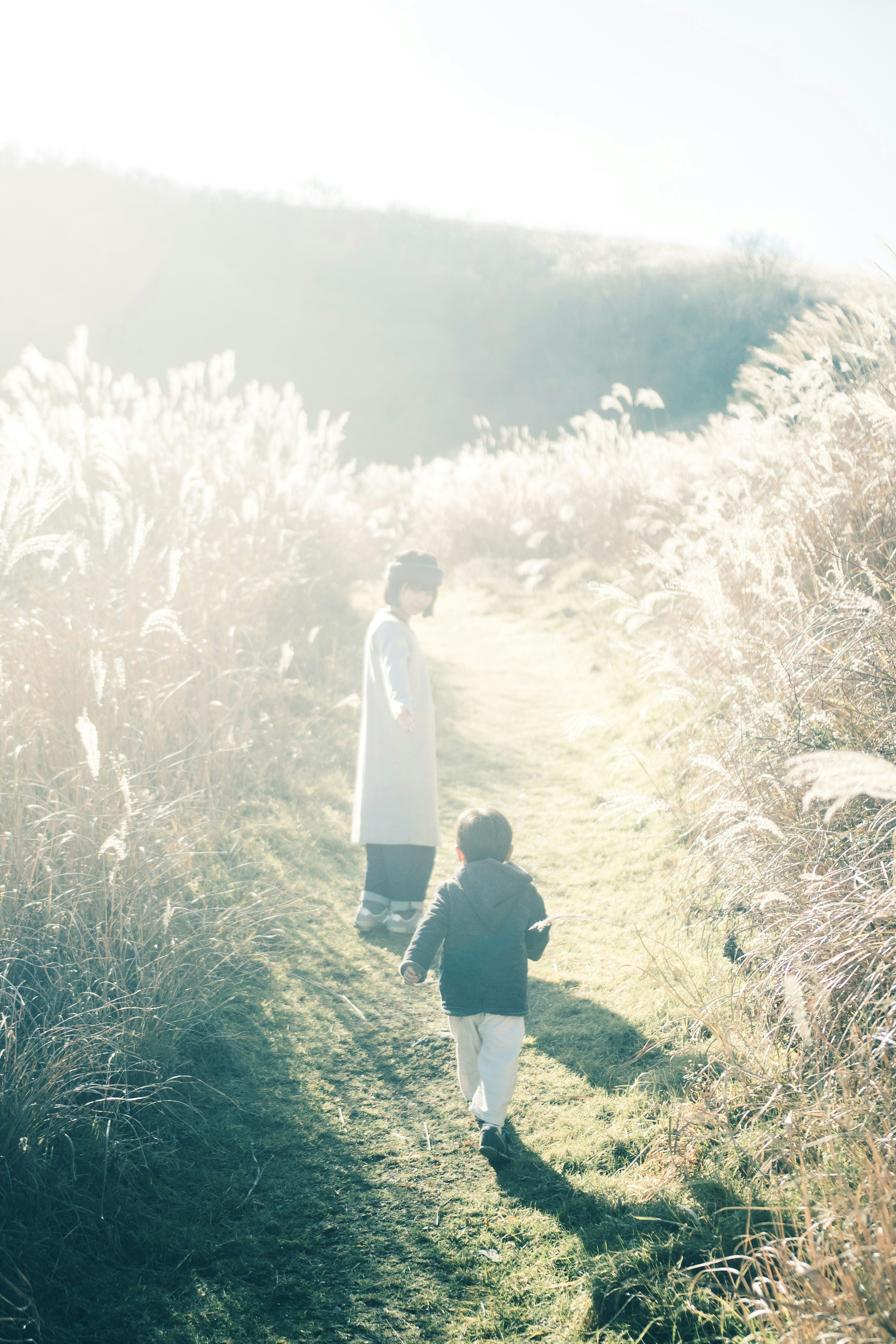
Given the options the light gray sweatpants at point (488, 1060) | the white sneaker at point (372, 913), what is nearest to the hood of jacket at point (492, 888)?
the light gray sweatpants at point (488, 1060)

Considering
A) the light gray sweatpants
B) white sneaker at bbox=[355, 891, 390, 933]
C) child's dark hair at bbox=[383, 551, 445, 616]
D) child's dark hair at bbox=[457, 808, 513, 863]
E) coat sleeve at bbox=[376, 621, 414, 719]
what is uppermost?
child's dark hair at bbox=[383, 551, 445, 616]

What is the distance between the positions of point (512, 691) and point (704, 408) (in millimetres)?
18439

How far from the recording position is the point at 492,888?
2463 mm

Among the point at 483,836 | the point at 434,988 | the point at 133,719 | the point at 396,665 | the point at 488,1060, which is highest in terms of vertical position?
the point at 396,665

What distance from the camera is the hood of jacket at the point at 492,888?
2439mm

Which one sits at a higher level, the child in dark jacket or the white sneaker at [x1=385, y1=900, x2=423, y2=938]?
the child in dark jacket

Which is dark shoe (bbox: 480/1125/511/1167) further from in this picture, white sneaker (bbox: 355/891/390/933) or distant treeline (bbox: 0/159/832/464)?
distant treeline (bbox: 0/159/832/464)

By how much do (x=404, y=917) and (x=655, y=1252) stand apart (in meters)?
1.91

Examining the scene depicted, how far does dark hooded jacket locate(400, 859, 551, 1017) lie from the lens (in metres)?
2.35

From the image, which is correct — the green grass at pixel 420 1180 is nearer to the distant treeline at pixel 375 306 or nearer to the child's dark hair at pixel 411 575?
the child's dark hair at pixel 411 575

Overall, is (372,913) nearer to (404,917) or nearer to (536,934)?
(404,917)

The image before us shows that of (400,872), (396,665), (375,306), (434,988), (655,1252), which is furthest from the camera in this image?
(375,306)

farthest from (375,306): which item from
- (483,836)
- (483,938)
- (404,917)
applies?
(483,938)

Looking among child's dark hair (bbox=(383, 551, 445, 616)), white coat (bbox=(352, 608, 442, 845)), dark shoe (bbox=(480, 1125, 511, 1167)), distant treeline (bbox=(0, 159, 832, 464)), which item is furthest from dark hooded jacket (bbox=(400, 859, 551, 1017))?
distant treeline (bbox=(0, 159, 832, 464))
